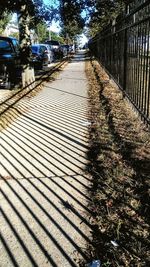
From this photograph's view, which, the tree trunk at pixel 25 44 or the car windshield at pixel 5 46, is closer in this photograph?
the tree trunk at pixel 25 44

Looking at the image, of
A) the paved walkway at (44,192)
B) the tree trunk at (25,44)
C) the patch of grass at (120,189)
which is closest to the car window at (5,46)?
the tree trunk at (25,44)

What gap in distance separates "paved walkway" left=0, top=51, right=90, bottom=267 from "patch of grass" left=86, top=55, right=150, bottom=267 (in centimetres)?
15

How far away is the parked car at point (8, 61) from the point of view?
508 inches

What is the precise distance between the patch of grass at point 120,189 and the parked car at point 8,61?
21.7 ft

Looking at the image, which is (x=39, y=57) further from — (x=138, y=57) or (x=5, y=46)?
(x=138, y=57)

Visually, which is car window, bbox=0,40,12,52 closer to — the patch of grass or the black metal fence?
the black metal fence

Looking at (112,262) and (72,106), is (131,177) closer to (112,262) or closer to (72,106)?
(112,262)

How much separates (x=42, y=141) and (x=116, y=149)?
1460 millimetres

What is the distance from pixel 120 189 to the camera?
4031 millimetres

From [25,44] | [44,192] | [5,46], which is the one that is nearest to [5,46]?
[5,46]

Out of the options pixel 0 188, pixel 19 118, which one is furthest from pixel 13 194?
pixel 19 118

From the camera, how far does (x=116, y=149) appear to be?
5.32m

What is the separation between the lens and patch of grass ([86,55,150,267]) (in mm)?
2986

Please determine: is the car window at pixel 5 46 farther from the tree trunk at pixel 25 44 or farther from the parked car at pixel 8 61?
the tree trunk at pixel 25 44
